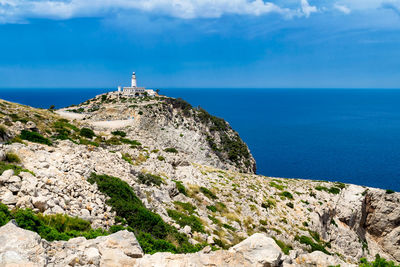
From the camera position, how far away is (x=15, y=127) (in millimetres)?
23750

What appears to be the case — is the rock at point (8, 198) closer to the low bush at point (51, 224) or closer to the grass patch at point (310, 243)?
the low bush at point (51, 224)

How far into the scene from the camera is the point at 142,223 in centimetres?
1270

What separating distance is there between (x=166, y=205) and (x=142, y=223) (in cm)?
538

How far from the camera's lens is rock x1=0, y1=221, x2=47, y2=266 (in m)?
6.70

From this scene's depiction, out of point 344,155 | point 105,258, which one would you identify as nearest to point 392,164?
point 344,155

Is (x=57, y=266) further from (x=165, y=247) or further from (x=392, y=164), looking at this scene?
(x=392, y=164)

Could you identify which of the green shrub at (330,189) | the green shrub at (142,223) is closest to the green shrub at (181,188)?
the green shrub at (142,223)

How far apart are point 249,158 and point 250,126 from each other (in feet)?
295

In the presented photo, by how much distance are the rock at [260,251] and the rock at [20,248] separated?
5838 mm

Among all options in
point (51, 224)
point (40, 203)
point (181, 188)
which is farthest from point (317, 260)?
point (181, 188)

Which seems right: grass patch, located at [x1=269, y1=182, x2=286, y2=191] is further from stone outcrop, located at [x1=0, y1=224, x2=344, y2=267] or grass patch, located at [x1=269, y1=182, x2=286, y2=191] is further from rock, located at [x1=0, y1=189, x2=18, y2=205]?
rock, located at [x1=0, y1=189, x2=18, y2=205]

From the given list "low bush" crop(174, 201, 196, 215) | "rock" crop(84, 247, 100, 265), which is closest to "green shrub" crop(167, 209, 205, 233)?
"low bush" crop(174, 201, 196, 215)

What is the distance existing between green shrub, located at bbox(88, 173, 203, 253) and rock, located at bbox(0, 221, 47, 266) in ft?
14.7

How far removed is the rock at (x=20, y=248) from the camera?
6.70 m
